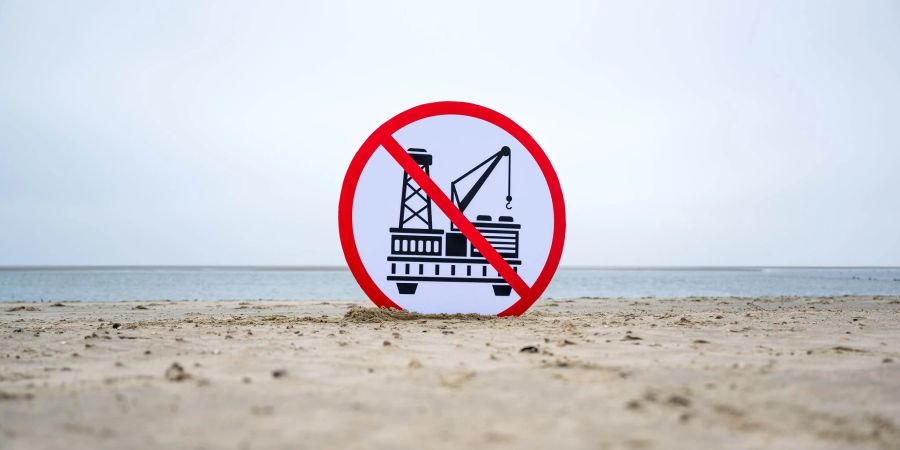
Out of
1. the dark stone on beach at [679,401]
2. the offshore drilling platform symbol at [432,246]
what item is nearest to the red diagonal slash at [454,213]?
the offshore drilling platform symbol at [432,246]

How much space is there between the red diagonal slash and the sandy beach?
1.91 metres

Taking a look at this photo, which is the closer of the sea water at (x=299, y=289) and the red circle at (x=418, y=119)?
the red circle at (x=418, y=119)

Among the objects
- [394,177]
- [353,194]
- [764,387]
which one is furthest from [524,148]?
[764,387]

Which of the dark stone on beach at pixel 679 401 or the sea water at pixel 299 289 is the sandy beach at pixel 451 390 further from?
the sea water at pixel 299 289

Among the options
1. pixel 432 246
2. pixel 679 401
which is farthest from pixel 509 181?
pixel 679 401

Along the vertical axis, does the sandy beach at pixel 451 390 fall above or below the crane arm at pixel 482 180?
below

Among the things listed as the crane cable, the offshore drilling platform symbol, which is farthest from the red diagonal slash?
the crane cable

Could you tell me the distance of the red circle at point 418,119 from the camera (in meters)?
6.78

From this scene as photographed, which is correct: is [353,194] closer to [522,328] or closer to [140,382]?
[522,328]

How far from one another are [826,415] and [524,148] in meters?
4.93

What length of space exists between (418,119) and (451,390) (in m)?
4.46

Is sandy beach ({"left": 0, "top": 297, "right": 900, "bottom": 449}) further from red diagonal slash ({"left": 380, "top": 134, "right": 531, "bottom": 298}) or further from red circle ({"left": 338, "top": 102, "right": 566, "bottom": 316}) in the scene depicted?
red diagonal slash ({"left": 380, "top": 134, "right": 531, "bottom": 298})

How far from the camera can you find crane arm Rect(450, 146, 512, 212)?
22.8 feet

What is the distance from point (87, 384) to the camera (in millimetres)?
3203
